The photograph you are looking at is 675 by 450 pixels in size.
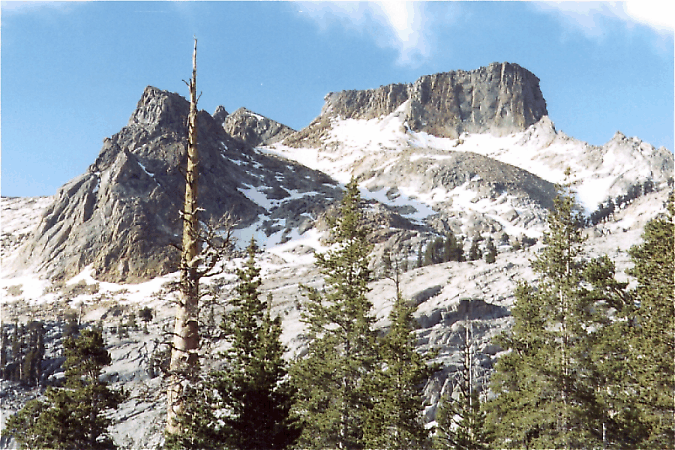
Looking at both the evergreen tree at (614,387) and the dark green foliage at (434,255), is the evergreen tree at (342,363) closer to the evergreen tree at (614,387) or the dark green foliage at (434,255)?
the evergreen tree at (614,387)

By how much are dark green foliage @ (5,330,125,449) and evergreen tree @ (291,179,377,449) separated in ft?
29.0

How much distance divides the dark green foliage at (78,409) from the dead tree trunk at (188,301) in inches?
602

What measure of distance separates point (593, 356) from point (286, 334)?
55.3 metres

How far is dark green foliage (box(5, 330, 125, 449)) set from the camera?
23.1 metres

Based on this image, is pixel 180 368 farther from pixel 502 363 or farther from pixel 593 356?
pixel 502 363

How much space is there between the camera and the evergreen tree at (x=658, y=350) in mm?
21203

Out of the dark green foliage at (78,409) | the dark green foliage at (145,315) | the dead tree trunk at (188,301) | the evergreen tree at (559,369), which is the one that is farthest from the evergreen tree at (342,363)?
the dark green foliage at (145,315)

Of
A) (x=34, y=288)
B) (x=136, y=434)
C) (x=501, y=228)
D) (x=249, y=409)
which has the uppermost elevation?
(x=501, y=228)

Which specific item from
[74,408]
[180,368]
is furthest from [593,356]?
[74,408]

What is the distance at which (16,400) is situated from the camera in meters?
73.9

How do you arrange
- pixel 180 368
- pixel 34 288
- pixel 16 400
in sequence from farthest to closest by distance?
1. pixel 34 288
2. pixel 16 400
3. pixel 180 368

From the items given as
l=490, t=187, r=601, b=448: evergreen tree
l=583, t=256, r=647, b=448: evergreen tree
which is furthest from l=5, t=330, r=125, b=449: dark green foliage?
l=583, t=256, r=647, b=448: evergreen tree

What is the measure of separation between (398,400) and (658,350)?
11.0 metres

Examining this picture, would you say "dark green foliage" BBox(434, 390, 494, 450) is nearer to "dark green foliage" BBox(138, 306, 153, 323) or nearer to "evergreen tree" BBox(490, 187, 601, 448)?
"evergreen tree" BBox(490, 187, 601, 448)
